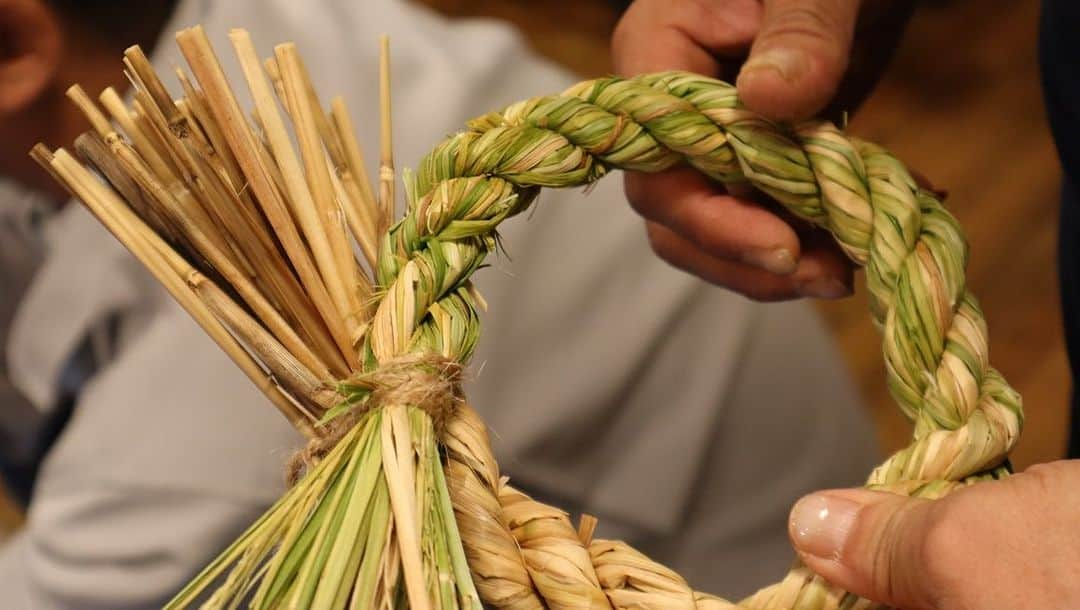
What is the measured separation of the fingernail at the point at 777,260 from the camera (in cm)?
51

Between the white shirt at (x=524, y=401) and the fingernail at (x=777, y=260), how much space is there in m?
0.24

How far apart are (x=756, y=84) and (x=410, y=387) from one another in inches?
7.8

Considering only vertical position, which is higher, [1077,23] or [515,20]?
[515,20]

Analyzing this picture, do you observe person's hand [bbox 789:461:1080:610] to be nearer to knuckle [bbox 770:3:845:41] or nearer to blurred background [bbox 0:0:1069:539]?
knuckle [bbox 770:3:845:41]

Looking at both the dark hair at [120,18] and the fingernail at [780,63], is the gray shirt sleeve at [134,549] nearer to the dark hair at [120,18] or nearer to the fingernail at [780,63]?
the dark hair at [120,18]

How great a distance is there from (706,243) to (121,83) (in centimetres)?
52

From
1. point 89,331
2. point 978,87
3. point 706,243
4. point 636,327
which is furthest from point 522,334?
point 978,87

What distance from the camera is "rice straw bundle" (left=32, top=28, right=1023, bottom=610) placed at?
1.18 ft

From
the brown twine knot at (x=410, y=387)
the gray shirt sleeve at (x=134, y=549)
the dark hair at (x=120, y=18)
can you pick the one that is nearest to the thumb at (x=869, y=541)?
the brown twine knot at (x=410, y=387)

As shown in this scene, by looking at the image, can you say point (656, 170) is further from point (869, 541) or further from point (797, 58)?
point (869, 541)

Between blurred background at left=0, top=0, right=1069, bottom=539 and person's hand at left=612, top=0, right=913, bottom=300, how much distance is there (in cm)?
57

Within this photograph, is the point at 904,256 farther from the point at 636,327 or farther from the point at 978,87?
the point at 978,87

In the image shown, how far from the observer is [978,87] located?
142cm

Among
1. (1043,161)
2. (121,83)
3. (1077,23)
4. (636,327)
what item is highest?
(121,83)
